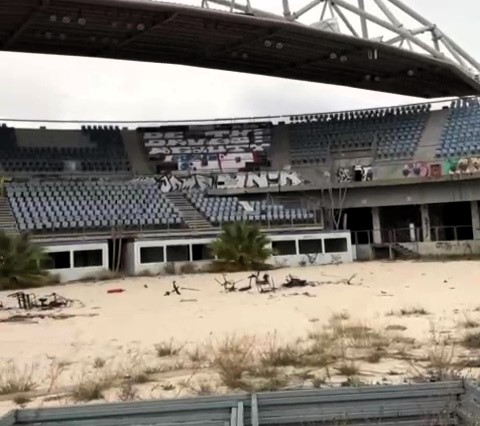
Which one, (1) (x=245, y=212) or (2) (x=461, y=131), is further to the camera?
(2) (x=461, y=131)

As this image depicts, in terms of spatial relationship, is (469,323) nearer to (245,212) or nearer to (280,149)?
(245,212)

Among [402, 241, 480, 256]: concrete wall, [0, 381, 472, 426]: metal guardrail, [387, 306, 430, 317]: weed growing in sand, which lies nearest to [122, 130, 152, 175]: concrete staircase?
[402, 241, 480, 256]: concrete wall

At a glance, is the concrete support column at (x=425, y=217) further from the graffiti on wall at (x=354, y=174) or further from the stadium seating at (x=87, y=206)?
the stadium seating at (x=87, y=206)

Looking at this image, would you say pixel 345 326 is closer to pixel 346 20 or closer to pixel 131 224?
pixel 131 224

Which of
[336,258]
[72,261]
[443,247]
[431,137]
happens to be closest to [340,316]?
[72,261]

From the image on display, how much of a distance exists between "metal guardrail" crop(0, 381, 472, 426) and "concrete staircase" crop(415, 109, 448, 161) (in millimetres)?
37975

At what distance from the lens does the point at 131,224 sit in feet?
109

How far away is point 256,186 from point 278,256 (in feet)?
30.9

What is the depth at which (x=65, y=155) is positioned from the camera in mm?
41406

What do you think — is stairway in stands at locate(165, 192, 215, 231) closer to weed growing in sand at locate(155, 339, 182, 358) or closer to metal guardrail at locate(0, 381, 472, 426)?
weed growing in sand at locate(155, 339, 182, 358)

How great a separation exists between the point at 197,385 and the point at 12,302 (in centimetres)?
1295

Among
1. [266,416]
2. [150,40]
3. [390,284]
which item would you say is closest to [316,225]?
[150,40]

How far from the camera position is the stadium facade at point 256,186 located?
32.2 metres

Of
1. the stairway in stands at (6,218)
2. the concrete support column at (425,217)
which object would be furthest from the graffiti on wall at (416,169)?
the stairway in stands at (6,218)
